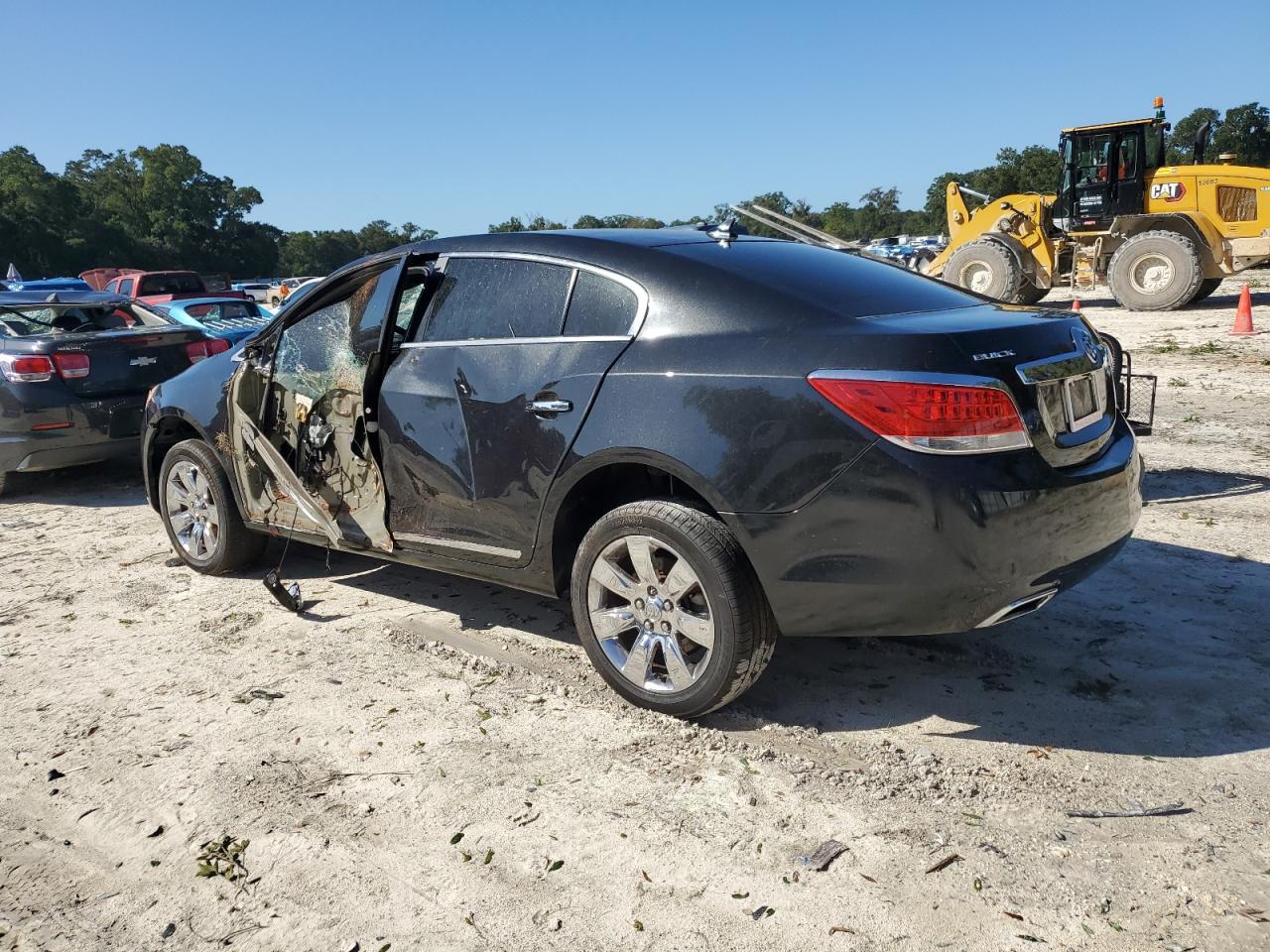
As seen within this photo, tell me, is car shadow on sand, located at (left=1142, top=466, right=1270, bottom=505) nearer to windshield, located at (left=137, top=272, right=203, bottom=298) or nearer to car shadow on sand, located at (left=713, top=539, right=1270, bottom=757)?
car shadow on sand, located at (left=713, top=539, right=1270, bottom=757)

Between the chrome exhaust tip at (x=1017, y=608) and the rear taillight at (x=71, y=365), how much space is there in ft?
22.7

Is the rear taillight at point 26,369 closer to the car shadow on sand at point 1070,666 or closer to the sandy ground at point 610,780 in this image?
the sandy ground at point 610,780

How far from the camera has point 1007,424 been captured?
3053 mm

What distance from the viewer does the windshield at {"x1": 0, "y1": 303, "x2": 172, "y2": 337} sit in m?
8.11

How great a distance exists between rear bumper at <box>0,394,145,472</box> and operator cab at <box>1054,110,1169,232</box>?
16960mm

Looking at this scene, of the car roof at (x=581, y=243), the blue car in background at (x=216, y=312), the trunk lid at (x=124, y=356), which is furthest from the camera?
the blue car in background at (x=216, y=312)

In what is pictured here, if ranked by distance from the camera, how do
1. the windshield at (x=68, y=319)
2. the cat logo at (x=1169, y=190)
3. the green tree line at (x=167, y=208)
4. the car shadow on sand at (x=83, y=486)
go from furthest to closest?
1. the green tree line at (x=167, y=208)
2. the cat logo at (x=1169, y=190)
3. the windshield at (x=68, y=319)
4. the car shadow on sand at (x=83, y=486)

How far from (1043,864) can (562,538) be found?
6.54 ft

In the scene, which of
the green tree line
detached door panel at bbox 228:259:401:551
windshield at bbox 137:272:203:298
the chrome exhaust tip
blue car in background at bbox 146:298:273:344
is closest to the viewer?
the chrome exhaust tip

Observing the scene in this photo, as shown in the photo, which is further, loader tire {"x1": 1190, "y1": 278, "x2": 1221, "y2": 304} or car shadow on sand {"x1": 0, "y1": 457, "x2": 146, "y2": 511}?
loader tire {"x1": 1190, "y1": 278, "x2": 1221, "y2": 304}

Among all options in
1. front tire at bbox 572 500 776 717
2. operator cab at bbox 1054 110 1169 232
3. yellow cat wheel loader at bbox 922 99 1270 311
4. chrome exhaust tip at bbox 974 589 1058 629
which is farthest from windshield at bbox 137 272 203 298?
chrome exhaust tip at bbox 974 589 1058 629

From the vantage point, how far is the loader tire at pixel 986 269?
19.4 metres

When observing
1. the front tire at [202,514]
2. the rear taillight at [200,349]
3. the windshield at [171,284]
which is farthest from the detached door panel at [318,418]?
the windshield at [171,284]

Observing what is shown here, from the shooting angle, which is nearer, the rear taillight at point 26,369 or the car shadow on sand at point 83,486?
the rear taillight at point 26,369
